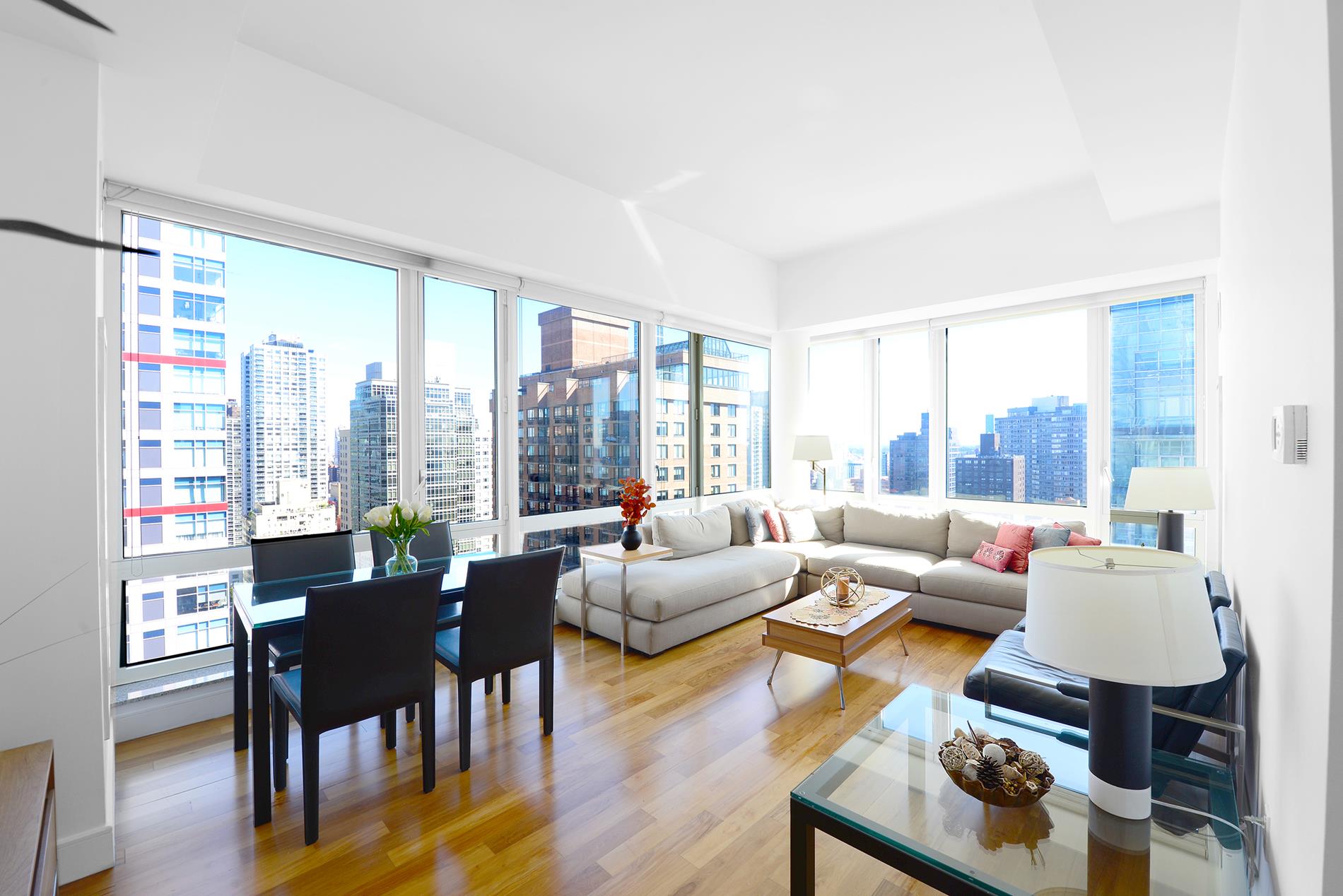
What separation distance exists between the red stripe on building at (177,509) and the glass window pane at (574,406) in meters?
1.76

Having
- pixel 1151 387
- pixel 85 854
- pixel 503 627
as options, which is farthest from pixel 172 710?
pixel 1151 387

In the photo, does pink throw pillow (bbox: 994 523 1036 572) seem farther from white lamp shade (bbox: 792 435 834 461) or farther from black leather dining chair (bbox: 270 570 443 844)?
black leather dining chair (bbox: 270 570 443 844)

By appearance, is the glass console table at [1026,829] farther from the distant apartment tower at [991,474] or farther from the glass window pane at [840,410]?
the glass window pane at [840,410]

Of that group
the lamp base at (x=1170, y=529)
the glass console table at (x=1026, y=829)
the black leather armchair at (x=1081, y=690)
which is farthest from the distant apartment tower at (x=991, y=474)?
the glass console table at (x=1026, y=829)

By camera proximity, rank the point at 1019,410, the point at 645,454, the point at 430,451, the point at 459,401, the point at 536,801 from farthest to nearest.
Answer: the point at 645,454 → the point at 1019,410 → the point at 459,401 → the point at 430,451 → the point at 536,801

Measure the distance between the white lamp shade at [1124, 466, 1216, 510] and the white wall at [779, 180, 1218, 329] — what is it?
172 centimetres

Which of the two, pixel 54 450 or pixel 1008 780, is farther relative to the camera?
pixel 54 450

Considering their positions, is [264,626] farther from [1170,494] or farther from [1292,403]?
[1170,494]

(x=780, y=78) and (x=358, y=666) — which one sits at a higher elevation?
(x=780, y=78)

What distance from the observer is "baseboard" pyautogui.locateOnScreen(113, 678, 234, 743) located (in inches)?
108

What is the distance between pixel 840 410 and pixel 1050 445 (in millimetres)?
1989

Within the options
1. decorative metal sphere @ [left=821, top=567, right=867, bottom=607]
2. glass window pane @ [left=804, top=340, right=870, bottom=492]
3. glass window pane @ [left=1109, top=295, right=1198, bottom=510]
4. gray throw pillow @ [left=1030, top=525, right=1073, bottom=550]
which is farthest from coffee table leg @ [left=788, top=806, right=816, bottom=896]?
glass window pane @ [left=804, top=340, right=870, bottom=492]

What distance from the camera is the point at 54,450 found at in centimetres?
188

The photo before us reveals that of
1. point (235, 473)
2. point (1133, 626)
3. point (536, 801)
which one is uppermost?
point (235, 473)
